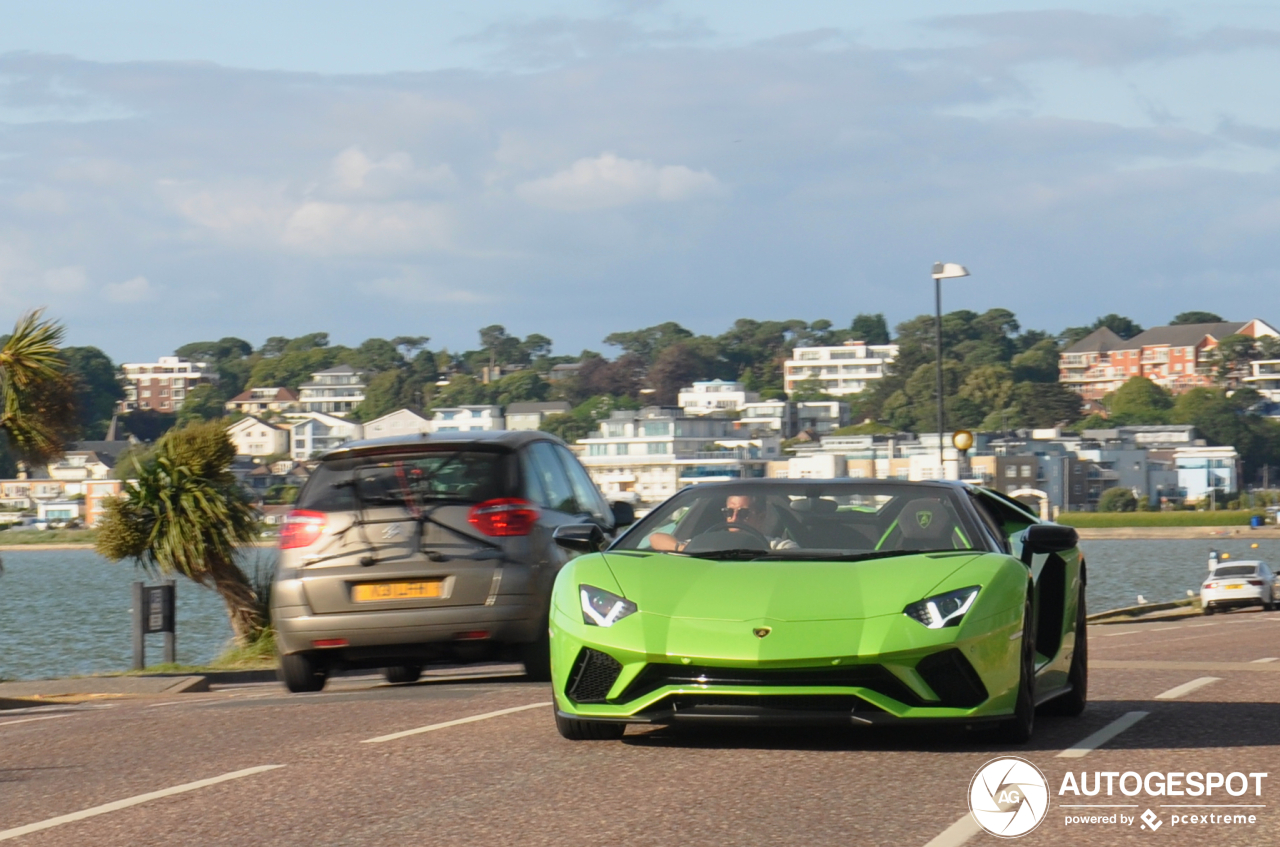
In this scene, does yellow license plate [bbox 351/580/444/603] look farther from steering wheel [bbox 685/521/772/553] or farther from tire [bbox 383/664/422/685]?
steering wheel [bbox 685/521/772/553]

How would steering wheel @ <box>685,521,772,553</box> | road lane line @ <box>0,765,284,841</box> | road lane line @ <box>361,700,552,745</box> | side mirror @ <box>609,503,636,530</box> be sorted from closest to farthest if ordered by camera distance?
road lane line @ <box>0,765,284,841</box>, steering wheel @ <box>685,521,772,553</box>, road lane line @ <box>361,700,552,745</box>, side mirror @ <box>609,503,636,530</box>

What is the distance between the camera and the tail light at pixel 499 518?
12039 millimetres

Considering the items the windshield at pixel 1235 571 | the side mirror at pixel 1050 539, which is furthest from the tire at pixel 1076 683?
the windshield at pixel 1235 571

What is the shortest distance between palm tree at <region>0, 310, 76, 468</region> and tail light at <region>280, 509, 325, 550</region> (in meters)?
7.10

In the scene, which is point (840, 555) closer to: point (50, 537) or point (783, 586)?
point (783, 586)

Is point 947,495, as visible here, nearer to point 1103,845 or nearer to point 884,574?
point 884,574

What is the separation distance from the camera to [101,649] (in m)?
38.2

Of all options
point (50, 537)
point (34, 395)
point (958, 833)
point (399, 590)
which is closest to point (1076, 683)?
point (958, 833)

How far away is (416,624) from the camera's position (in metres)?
11.9

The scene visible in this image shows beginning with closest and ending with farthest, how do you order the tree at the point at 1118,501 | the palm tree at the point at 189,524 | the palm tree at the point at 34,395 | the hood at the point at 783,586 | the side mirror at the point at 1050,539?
1. the hood at the point at 783,586
2. the side mirror at the point at 1050,539
3. the palm tree at the point at 34,395
4. the palm tree at the point at 189,524
5. the tree at the point at 1118,501

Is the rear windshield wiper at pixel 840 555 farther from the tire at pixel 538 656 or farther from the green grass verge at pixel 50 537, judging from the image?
the green grass verge at pixel 50 537

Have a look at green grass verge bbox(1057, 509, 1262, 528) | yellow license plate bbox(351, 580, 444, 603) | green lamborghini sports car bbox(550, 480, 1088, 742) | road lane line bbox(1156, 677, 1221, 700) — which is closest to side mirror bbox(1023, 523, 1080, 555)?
green lamborghini sports car bbox(550, 480, 1088, 742)

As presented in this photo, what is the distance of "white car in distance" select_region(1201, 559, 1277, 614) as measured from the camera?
4106 cm

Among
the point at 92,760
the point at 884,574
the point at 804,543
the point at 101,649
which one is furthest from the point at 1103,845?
the point at 101,649
